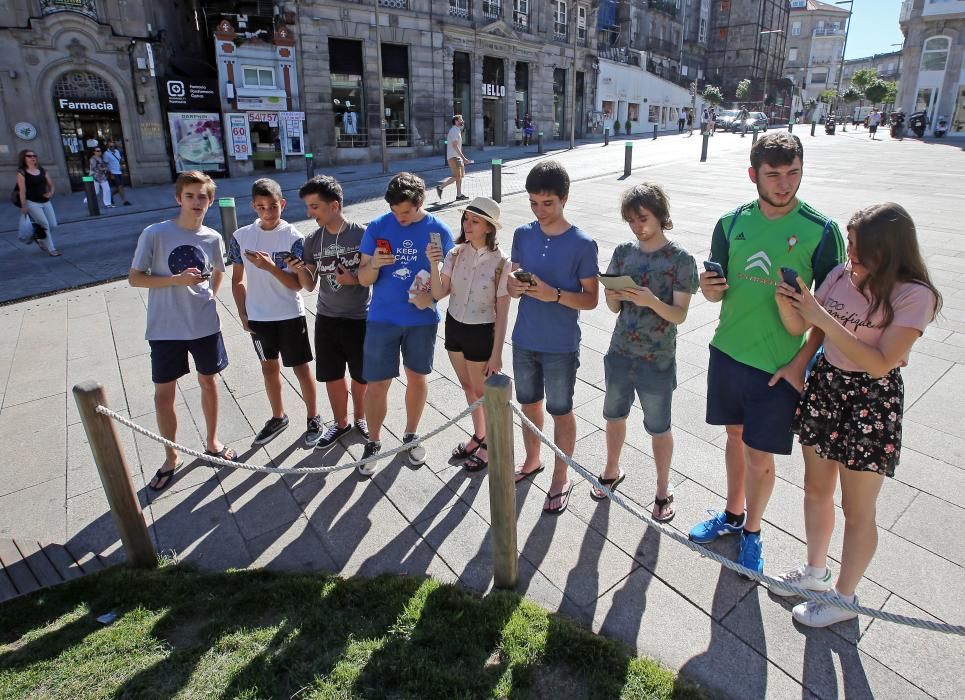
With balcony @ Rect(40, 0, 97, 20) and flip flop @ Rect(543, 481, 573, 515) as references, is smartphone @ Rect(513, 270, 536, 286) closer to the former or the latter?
flip flop @ Rect(543, 481, 573, 515)

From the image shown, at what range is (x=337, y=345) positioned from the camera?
4.45 metres

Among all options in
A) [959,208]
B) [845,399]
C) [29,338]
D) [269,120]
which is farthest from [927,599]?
[269,120]

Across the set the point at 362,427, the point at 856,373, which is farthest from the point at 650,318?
the point at 362,427

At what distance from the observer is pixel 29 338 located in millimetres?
7332

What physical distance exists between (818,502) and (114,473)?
11.7ft

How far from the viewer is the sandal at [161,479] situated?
13.8ft

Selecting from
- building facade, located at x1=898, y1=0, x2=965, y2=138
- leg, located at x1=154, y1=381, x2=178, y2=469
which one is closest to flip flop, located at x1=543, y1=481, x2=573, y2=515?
leg, located at x1=154, y1=381, x2=178, y2=469

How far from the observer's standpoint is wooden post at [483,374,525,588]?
108 inches

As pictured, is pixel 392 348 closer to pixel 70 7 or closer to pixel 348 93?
pixel 70 7

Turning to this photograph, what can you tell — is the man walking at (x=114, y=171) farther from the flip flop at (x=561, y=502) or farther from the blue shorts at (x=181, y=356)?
the flip flop at (x=561, y=502)

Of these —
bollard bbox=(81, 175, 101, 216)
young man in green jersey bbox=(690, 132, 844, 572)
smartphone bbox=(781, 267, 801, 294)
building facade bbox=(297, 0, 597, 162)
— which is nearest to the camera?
smartphone bbox=(781, 267, 801, 294)

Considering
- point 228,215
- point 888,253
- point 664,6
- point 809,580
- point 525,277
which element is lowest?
point 809,580

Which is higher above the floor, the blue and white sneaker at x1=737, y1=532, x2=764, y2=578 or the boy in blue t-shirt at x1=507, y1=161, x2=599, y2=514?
the boy in blue t-shirt at x1=507, y1=161, x2=599, y2=514

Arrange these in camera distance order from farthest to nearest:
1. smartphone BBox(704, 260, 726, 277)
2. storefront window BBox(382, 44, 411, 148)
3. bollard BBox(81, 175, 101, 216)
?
storefront window BBox(382, 44, 411, 148) < bollard BBox(81, 175, 101, 216) < smartphone BBox(704, 260, 726, 277)
